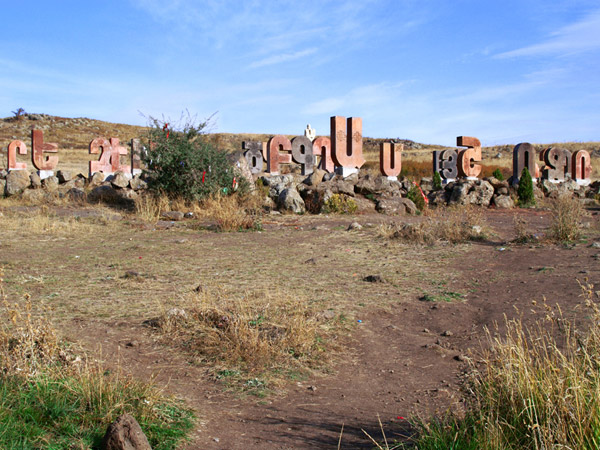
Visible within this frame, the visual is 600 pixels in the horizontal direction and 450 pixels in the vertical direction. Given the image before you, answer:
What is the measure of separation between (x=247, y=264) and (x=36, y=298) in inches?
126

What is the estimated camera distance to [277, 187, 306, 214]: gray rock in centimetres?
1561

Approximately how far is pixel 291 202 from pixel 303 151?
8.25 metres

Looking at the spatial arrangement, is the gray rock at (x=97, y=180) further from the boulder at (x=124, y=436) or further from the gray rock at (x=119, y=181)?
the boulder at (x=124, y=436)

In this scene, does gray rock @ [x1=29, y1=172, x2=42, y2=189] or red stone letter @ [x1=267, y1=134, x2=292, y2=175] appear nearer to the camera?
gray rock @ [x1=29, y1=172, x2=42, y2=189]

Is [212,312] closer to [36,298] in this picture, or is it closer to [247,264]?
[36,298]

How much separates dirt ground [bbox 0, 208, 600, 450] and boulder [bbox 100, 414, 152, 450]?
0.47 meters

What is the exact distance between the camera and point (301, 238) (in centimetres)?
1141

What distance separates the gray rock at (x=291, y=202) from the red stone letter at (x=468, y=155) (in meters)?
12.1

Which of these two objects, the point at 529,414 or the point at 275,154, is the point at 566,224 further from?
the point at 275,154

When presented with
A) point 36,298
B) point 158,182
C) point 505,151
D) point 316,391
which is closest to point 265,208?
point 158,182

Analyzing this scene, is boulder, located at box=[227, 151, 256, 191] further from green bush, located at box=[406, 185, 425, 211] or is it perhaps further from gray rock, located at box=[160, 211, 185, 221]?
green bush, located at box=[406, 185, 425, 211]

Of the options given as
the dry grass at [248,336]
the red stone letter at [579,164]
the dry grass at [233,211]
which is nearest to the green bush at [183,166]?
the dry grass at [233,211]

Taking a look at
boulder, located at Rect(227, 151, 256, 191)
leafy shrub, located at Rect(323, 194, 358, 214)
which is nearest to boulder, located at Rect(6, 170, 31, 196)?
boulder, located at Rect(227, 151, 256, 191)

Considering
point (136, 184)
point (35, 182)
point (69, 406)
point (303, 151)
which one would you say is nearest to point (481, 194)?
point (303, 151)
